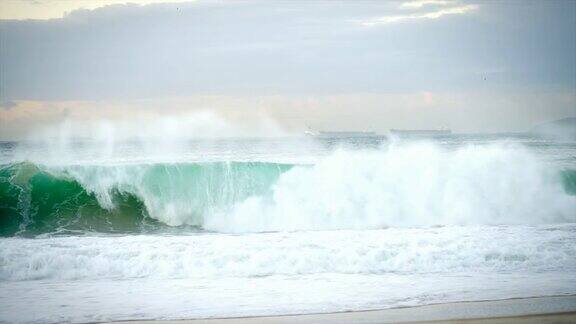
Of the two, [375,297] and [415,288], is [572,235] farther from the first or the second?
[375,297]

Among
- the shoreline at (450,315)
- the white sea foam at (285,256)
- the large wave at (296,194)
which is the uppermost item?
the large wave at (296,194)

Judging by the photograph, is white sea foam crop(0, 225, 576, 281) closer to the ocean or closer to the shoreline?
the ocean

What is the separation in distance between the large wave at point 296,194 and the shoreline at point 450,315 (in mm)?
6930

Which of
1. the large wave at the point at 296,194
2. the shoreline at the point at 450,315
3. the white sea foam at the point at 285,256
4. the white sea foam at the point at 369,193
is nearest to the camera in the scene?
the shoreline at the point at 450,315

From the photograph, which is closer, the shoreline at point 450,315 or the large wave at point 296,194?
the shoreline at point 450,315

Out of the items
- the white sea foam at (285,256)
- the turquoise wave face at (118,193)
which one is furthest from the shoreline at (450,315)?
the turquoise wave face at (118,193)

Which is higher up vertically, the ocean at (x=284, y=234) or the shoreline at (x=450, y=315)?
the ocean at (x=284, y=234)

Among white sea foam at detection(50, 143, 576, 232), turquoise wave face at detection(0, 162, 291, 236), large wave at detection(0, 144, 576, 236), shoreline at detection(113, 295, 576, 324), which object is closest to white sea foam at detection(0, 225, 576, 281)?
shoreline at detection(113, 295, 576, 324)

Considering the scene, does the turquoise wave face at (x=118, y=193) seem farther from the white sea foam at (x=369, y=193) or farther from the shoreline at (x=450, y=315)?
the shoreline at (x=450, y=315)

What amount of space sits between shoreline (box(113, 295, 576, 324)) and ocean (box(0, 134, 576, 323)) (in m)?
0.24

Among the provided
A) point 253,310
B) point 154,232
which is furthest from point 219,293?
point 154,232

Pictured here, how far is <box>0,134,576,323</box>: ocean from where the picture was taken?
668cm

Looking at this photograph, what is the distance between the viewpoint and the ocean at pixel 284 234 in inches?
263

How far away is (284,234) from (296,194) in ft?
16.0
